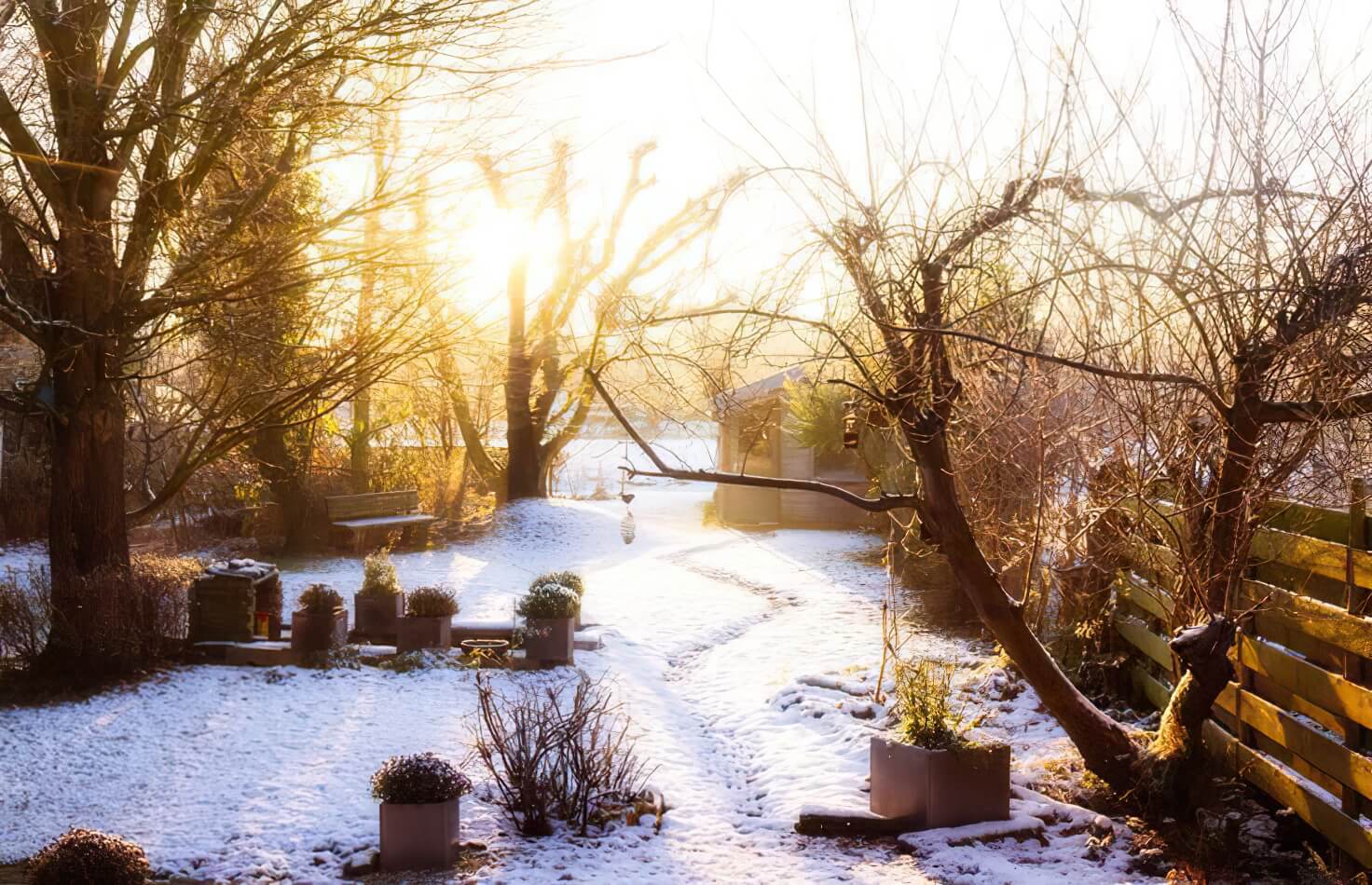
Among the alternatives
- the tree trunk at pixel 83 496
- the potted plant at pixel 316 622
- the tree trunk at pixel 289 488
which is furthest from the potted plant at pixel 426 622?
the tree trunk at pixel 289 488

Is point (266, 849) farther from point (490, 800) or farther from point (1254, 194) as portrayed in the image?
point (1254, 194)

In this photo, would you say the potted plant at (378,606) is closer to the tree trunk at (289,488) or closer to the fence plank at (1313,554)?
the tree trunk at (289,488)

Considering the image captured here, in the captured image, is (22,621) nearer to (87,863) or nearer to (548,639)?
(548,639)

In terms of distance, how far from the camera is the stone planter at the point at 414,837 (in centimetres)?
512

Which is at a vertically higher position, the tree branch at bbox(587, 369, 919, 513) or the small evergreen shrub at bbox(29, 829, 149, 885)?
the tree branch at bbox(587, 369, 919, 513)

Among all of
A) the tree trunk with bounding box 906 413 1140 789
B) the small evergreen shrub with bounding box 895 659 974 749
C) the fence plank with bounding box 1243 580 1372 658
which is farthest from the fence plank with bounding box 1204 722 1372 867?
the small evergreen shrub with bounding box 895 659 974 749

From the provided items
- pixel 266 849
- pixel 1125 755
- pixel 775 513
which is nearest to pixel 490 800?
pixel 266 849

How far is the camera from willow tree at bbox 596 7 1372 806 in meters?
3.92

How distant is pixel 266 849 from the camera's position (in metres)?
5.36

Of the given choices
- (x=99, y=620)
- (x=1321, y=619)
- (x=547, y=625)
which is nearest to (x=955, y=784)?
(x=1321, y=619)

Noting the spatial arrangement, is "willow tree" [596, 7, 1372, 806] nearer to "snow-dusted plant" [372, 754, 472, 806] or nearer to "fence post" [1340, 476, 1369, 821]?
"fence post" [1340, 476, 1369, 821]

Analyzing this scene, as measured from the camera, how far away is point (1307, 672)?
4.85m

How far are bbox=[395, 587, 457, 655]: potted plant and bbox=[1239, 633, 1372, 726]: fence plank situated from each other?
6.45 meters

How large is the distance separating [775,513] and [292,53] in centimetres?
1636
